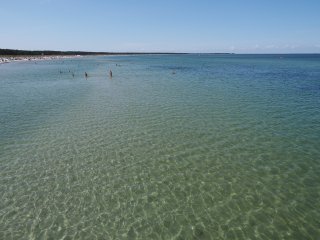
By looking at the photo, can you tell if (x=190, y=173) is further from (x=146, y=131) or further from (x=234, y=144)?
(x=146, y=131)

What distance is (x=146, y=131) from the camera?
65.5 ft

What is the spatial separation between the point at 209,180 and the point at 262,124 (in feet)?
34.8

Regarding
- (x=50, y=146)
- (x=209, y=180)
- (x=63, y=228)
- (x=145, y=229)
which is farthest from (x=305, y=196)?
(x=50, y=146)

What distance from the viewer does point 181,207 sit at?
1098cm

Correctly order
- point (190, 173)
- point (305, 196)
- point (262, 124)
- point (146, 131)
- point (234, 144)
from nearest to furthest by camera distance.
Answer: point (305, 196), point (190, 173), point (234, 144), point (146, 131), point (262, 124)

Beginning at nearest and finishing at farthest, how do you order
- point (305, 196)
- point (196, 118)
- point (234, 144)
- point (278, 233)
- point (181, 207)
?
1. point (278, 233)
2. point (181, 207)
3. point (305, 196)
4. point (234, 144)
5. point (196, 118)

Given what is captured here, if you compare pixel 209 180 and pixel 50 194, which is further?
pixel 209 180

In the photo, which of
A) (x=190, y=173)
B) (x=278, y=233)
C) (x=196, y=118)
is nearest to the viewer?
(x=278, y=233)

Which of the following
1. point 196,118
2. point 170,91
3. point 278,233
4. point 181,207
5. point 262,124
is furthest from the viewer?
point 170,91

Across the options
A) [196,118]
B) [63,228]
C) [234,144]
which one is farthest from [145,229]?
[196,118]

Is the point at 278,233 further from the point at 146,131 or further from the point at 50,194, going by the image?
the point at 146,131

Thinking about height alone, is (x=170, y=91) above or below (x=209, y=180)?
below

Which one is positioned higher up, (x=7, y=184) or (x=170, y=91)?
(x=7, y=184)

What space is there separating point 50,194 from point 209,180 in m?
7.38
